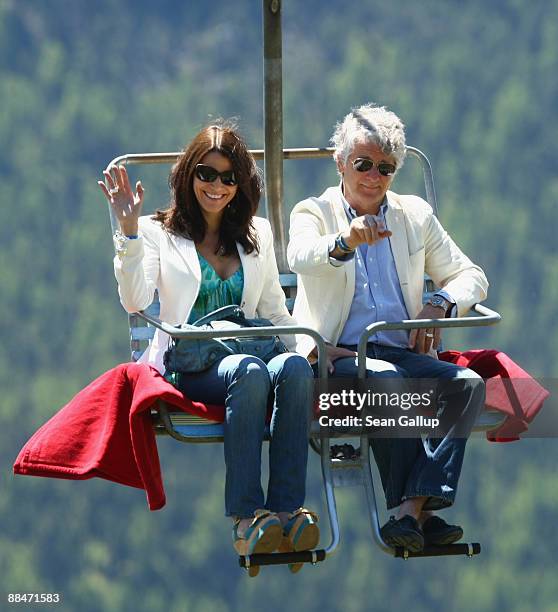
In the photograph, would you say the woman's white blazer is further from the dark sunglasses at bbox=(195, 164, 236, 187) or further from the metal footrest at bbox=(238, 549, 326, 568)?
the metal footrest at bbox=(238, 549, 326, 568)

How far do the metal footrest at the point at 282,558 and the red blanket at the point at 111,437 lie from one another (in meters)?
0.33

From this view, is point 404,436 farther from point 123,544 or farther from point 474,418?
point 123,544

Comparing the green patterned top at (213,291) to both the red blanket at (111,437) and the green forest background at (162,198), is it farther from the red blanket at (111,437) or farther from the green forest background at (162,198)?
the green forest background at (162,198)

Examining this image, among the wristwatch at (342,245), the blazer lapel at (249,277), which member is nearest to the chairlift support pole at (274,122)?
the blazer lapel at (249,277)

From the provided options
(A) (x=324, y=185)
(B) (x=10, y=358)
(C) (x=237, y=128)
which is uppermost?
(C) (x=237, y=128)

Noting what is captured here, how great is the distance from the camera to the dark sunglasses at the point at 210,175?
6293 mm

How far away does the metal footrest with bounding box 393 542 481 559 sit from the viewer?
20.0ft

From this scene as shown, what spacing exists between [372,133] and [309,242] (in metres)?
0.38

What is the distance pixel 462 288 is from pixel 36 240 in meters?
20.1

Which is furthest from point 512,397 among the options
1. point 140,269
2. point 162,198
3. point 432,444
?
point 162,198

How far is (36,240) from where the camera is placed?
26.3m

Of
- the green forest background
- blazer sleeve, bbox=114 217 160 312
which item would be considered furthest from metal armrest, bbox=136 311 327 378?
the green forest background

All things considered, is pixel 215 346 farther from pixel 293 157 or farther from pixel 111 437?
pixel 293 157

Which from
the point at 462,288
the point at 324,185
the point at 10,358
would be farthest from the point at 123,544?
the point at 462,288
